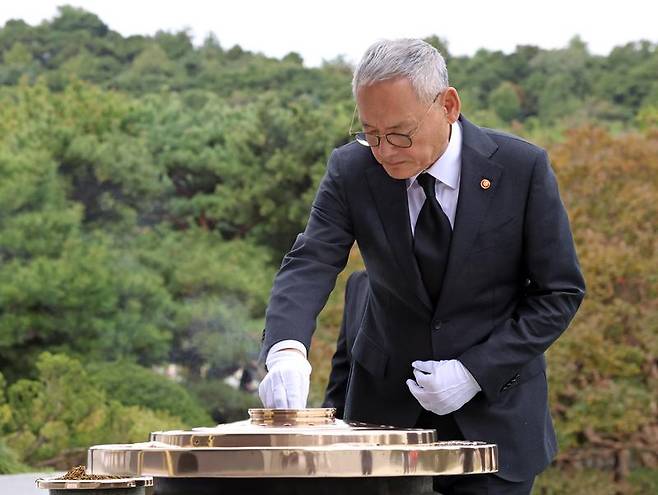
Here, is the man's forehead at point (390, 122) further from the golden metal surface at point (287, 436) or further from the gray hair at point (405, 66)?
the golden metal surface at point (287, 436)

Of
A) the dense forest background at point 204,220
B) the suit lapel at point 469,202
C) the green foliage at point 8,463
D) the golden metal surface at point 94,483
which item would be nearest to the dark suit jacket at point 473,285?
the suit lapel at point 469,202

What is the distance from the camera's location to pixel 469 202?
323 cm

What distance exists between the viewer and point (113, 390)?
17656 millimetres

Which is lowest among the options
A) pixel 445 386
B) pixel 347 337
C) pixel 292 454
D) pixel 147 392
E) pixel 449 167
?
pixel 292 454

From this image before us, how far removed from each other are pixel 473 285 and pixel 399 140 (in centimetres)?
43


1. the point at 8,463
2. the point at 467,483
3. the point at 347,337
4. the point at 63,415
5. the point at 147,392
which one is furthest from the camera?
the point at 147,392

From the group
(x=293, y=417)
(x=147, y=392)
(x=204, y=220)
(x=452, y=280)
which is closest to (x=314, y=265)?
(x=452, y=280)

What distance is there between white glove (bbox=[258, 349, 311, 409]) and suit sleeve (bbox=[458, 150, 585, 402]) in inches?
15.3

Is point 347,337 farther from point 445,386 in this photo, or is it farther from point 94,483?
point 94,483

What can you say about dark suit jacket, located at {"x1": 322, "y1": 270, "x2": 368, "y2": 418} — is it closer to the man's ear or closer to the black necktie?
the black necktie

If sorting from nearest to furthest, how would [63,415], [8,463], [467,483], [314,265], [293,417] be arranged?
1. [293,417]
2. [467,483]
3. [314,265]
4. [8,463]
5. [63,415]

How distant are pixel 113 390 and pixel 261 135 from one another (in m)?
6.55

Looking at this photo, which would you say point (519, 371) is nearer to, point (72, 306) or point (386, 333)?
point (386, 333)

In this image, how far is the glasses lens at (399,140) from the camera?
302 centimetres
